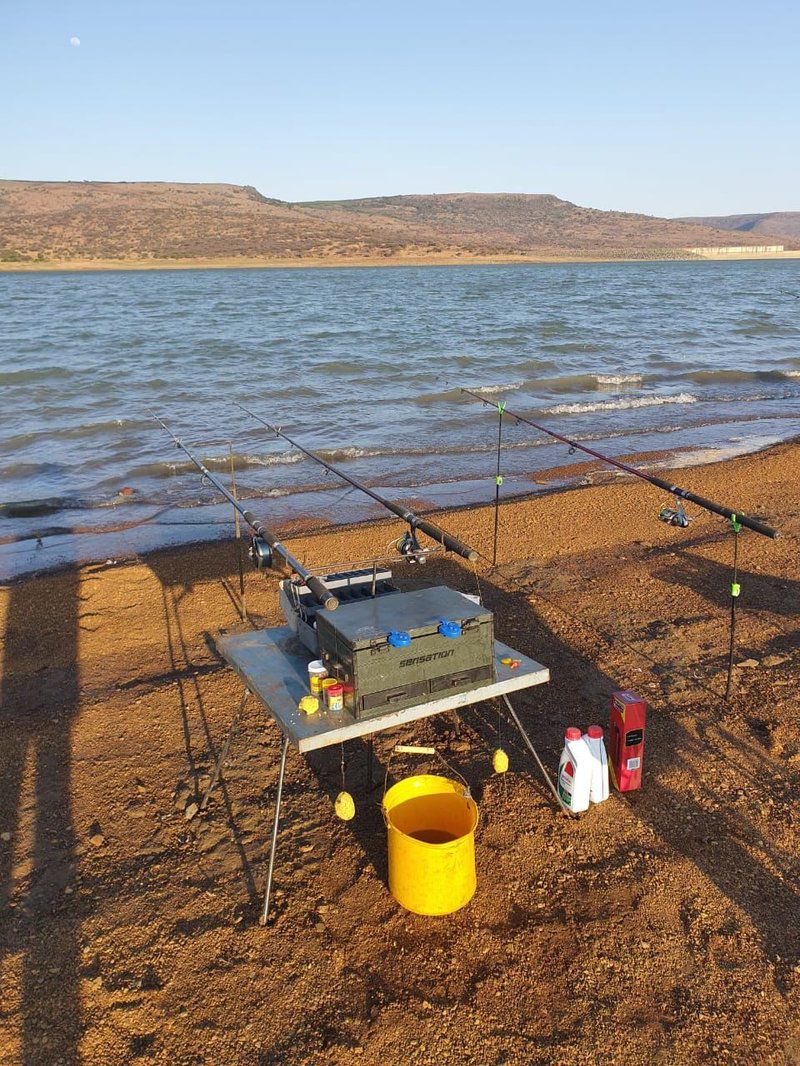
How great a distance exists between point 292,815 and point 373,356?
23337mm

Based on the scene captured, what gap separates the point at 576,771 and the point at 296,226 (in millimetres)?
124360

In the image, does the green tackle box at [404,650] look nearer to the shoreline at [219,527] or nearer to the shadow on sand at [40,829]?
the shadow on sand at [40,829]

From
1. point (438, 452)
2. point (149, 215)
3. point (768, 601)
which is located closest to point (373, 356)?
point (438, 452)

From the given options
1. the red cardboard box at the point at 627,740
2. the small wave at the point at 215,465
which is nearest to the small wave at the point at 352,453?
the small wave at the point at 215,465

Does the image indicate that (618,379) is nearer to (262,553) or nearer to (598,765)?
(262,553)

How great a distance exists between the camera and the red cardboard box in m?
4.58

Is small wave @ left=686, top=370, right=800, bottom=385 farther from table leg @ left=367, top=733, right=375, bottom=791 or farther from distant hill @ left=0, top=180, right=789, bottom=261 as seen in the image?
distant hill @ left=0, top=180, right=789, bottom=261

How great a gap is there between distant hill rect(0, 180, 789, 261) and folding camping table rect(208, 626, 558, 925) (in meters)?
95.9

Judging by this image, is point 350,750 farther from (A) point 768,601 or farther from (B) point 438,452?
(B) point 438,452

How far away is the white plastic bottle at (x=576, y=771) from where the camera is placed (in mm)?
4438

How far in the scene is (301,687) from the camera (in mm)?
4047

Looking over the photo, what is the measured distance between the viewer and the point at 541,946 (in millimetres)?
3680

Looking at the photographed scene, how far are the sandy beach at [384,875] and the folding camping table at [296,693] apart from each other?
345mm

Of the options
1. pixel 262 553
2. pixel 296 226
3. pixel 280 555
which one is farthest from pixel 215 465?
pixel 296 226
